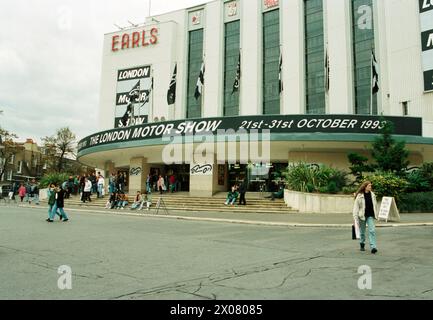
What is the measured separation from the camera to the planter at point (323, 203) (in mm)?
19703

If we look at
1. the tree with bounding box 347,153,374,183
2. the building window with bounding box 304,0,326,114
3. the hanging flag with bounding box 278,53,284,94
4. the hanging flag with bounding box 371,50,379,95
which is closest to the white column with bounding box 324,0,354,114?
the building window with bounding box 304,0,326,114

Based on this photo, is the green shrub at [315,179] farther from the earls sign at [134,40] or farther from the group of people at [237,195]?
the earls sign at [134,40]

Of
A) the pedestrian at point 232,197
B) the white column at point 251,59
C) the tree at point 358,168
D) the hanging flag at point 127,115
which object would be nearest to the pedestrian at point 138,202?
the pedestrian at point 232,197

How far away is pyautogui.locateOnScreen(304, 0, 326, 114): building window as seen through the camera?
33.1 metres

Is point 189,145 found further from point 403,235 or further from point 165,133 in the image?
point 403,235

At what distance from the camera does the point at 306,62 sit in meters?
34.2

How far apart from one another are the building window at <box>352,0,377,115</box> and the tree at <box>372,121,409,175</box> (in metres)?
9.62

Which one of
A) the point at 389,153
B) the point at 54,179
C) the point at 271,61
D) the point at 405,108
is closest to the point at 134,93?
the point at 54,179

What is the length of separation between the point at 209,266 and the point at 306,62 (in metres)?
30.6

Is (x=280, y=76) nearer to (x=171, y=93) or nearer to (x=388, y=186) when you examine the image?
(x=171, y=93)

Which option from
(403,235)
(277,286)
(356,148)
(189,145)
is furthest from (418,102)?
(277,286)

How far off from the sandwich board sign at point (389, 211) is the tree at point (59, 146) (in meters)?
54.5

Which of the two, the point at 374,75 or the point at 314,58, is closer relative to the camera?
the point at 374,75

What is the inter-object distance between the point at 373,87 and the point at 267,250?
2526cm
